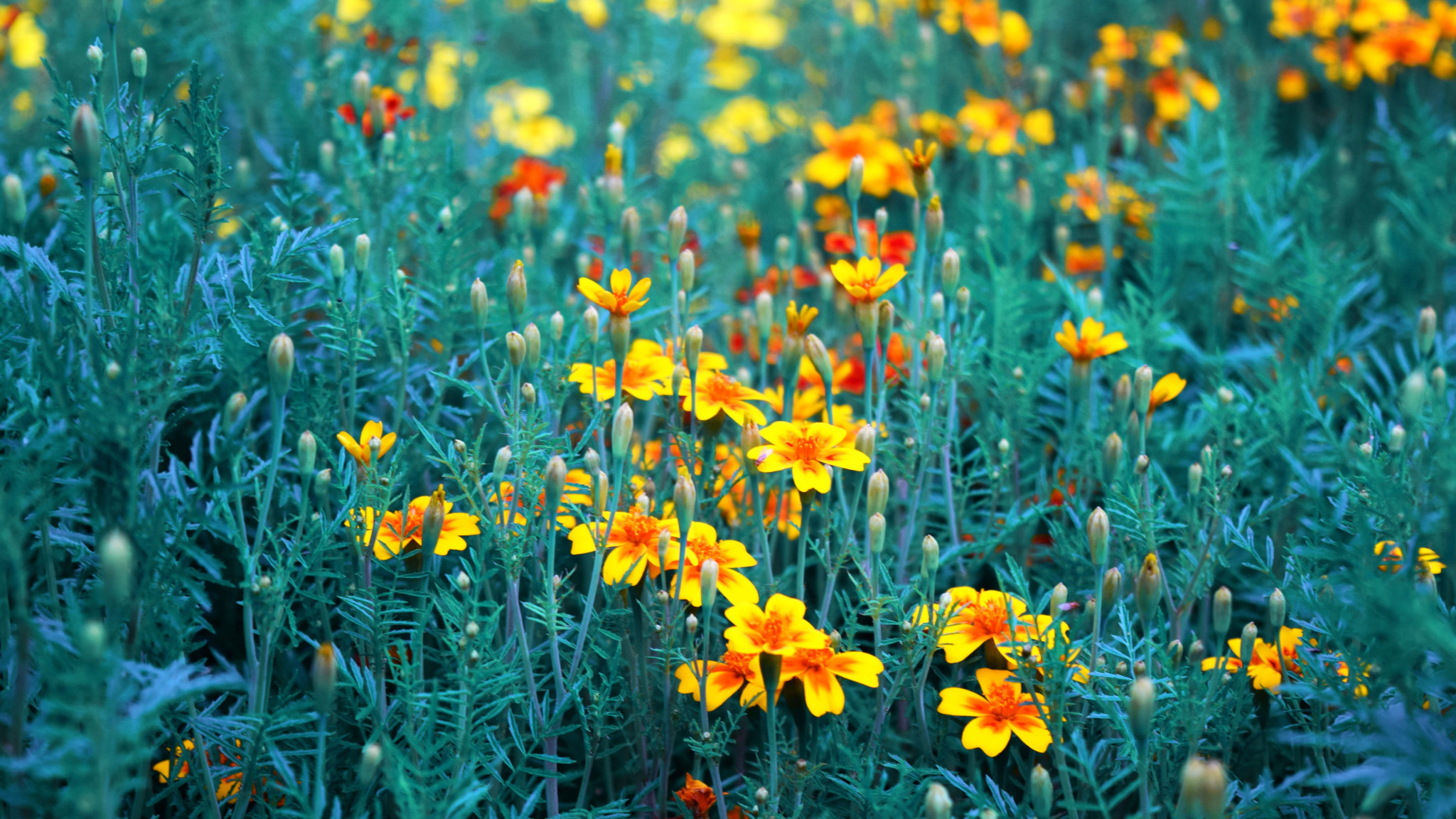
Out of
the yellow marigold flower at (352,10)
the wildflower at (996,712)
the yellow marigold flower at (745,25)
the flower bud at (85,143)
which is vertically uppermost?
the yellow marigold flower at (352,10)

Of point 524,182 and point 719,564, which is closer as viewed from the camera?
point 719,564

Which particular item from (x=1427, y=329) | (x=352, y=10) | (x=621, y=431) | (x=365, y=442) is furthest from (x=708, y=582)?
(x=352, y=10)

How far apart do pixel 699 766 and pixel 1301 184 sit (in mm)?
1715

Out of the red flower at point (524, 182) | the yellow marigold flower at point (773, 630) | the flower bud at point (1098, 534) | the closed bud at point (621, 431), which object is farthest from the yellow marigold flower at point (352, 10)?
the flower bud at point (1098, 534)

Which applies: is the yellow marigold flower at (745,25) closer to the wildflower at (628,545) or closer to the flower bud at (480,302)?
the flower bud at (480,302)

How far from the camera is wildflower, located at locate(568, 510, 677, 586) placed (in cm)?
113

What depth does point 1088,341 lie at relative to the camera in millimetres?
1343

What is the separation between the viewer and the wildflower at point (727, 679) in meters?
1.09

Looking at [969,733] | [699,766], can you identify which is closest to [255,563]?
[699,766]

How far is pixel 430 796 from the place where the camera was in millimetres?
974

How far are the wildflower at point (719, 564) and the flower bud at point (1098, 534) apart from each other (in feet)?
1.19

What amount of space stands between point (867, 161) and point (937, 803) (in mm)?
1554

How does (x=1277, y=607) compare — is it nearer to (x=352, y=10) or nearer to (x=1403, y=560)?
(x=1403, y=560)

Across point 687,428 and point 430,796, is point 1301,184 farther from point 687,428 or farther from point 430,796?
point 430,796
